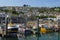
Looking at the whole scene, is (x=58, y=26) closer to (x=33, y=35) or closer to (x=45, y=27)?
(x=45, y=27)

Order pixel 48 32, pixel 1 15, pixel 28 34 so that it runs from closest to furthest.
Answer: pixel 28 34, pixel 48 32, pixel 1 15

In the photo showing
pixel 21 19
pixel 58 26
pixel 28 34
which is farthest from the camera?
pixel 21 19

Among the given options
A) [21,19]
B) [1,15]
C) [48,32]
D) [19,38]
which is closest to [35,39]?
[19,38]

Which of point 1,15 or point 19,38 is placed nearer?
point 19,38

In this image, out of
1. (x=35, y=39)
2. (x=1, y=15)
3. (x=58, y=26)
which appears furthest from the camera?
(x=1, y=15)

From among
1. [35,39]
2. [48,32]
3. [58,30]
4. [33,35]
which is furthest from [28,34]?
[58,30]

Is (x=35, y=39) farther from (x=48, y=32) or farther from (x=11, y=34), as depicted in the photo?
(x=48, y=32)

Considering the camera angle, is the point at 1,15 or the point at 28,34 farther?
the point at 1,15

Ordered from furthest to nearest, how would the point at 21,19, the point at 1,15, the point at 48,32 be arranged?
the point at 1,15 < the point at 21,19 < the point at 48,32

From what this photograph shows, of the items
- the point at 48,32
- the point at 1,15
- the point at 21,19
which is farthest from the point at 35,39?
the point at 1,15
